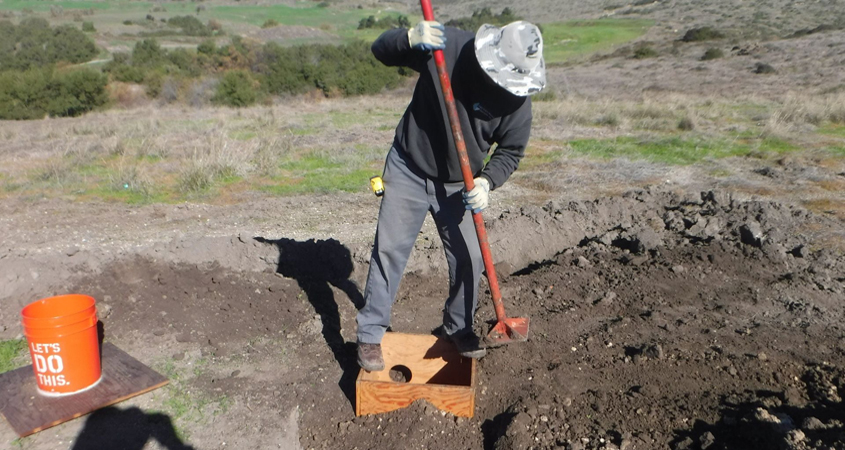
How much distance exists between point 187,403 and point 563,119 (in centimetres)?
1254

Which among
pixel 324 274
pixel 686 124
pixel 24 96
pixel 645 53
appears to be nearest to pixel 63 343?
pixel 324 274

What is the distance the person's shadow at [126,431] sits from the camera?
325cm

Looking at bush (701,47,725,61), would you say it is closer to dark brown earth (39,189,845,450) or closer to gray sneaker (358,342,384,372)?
dark brown earth (39,189,845,450)

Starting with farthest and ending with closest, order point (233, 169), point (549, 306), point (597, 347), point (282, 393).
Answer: point (233, 169), point (549, 306), point (597, 347), point (282, 393)

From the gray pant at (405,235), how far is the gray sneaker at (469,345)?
0.87ft

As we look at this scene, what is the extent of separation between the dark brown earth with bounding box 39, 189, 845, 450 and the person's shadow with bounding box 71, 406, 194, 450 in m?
0.34

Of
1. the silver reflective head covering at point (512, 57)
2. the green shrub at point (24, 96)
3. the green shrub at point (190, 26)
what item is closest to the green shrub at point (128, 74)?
the green shrub at point (24, 96)

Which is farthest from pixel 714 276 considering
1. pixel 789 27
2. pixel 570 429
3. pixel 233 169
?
pixel 789 27

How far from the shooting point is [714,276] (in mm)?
4914

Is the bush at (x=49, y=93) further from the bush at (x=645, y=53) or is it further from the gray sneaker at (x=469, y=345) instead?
the bush at (x=645, y=53)

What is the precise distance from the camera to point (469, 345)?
12.1 ft

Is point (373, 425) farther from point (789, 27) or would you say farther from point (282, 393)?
point (789, 27)

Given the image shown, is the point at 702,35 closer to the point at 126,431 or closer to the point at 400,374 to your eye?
the point at 400,374

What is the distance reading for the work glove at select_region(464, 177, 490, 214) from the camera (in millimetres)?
3229
